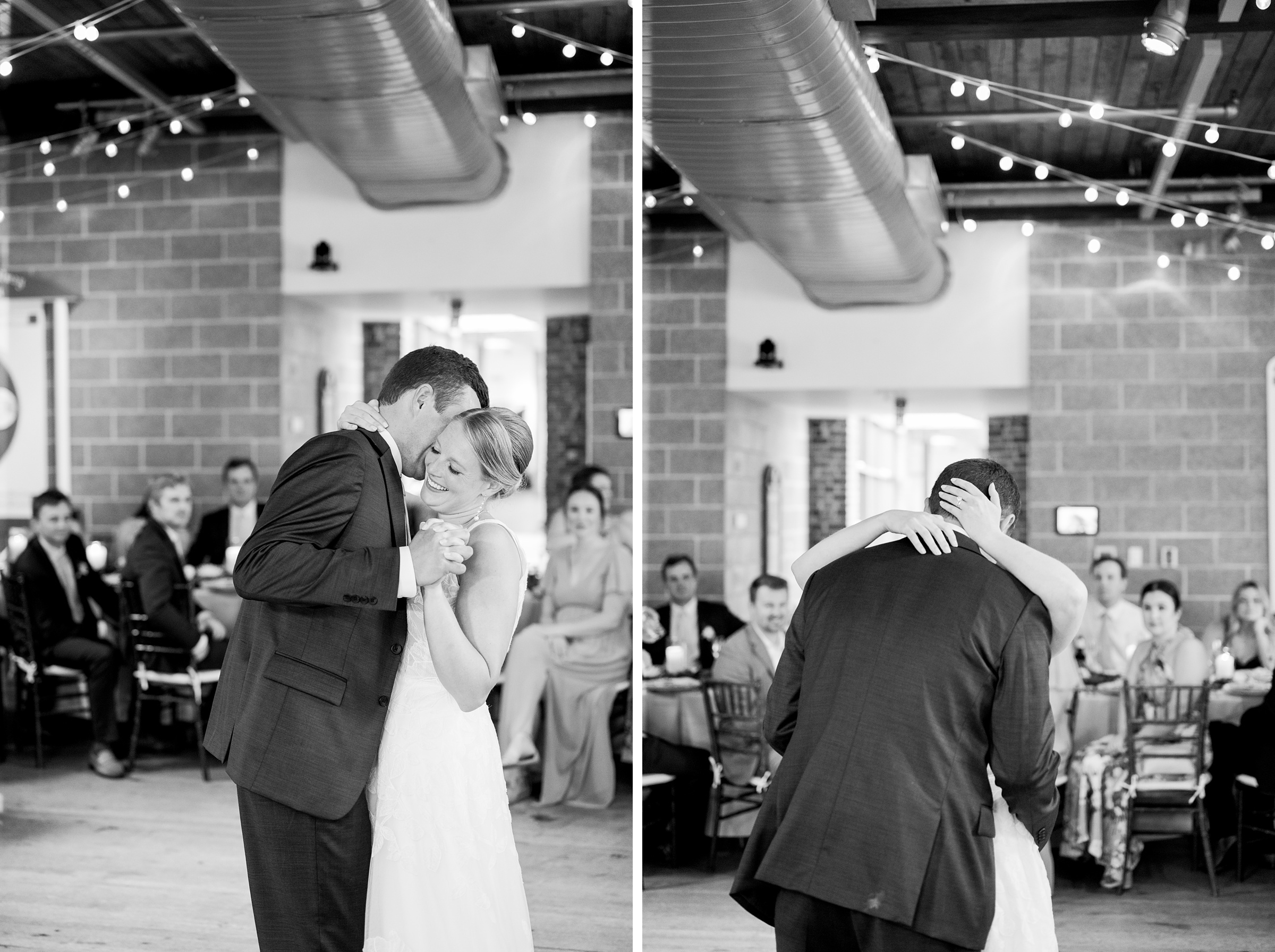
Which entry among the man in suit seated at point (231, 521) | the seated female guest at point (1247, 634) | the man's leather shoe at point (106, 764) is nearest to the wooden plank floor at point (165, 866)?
the man's leather shoe at point (106, 764)

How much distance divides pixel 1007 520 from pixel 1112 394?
4954 mm

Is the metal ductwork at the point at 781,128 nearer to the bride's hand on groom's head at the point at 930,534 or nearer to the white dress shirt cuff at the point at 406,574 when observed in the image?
the bride's hand on groom's head at the point at 930,534

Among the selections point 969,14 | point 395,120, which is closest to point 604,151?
point 395,120

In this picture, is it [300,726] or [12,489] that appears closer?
[300,726]

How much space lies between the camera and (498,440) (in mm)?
2479

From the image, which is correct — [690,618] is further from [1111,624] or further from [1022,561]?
[1022,561]

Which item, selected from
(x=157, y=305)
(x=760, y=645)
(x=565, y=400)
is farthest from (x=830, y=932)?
(x=157, y=305)

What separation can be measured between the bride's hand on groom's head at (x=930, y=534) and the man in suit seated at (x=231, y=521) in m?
5.01

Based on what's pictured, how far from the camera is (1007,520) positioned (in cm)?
238

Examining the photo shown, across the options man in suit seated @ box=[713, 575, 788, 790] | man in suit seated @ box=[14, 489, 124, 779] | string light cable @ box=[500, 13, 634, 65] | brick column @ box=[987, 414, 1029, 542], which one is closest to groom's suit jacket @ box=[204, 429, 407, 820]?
man in suit seated @ box=[713, 575, 788, 790]

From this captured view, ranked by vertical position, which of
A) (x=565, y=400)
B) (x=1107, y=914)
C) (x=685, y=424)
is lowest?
(x=1107, y=914)

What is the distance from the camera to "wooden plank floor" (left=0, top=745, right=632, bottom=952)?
3.80 meters

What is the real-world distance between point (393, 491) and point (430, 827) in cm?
65

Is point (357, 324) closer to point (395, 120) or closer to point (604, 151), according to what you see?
point (604, 151)
